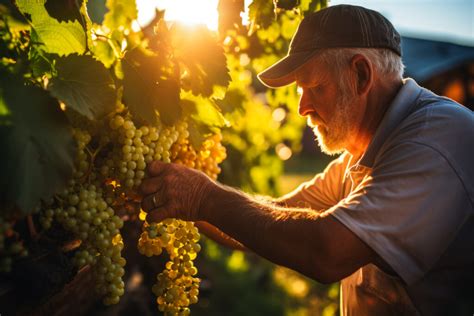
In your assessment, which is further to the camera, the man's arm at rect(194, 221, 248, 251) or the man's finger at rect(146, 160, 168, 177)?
the man's arm at rect(194, 221, 248, 251)

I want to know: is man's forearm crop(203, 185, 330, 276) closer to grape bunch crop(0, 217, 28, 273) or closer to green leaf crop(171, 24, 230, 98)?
green leaf crop(171, 24, 230, 98)

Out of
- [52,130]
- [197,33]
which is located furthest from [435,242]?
[52,130]

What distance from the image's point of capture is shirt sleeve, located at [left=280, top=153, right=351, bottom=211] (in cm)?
252

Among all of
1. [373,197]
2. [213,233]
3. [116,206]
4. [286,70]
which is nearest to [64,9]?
[116,206]

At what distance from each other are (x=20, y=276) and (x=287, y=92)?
6.56 feet

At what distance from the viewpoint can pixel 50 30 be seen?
4.39ft

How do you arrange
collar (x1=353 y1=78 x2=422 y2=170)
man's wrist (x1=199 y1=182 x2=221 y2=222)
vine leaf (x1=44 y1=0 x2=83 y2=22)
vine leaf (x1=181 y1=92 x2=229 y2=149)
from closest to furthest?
vine leaf (x1=44 y1=0 x2=83 y2=22) → man's wrist (x1=199 y1=182 x2=221 y2=222) → vine leaf (x1=181 y1=92 x2=229 y2=149) → collar (x1=353 y1=78 x2=422 y2=170)

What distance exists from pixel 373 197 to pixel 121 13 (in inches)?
49.0

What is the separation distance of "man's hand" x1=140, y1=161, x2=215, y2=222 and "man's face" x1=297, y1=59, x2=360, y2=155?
0.73 meters

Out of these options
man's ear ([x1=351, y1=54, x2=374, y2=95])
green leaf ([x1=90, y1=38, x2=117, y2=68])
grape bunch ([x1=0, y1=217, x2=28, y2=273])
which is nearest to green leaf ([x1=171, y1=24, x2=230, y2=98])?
green leaf ([x1=90, y1=38, x2=117, y2=68])

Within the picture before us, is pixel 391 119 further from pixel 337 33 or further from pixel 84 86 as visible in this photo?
pixel 84 86

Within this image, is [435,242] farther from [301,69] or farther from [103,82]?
[103,82]

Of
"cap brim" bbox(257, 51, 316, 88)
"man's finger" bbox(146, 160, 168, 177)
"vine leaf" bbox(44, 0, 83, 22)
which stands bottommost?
"man's finger" bbox(146, 160, 168, 177)

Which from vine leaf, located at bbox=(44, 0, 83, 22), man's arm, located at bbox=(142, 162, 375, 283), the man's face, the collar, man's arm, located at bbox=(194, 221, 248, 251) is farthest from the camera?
man's arm, located at bbox=(194, 221, 248, 251)
